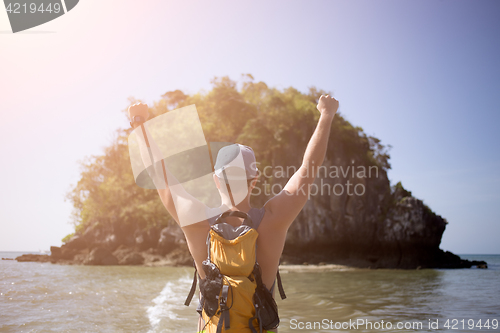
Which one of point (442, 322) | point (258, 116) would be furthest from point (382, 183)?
point (442, 322)

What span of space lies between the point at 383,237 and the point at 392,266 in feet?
6.91

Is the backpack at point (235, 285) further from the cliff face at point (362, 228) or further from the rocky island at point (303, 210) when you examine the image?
the cliff face at point (362, 228)

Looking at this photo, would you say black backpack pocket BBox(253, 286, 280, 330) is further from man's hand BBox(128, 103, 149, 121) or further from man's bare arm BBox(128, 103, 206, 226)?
man's hand BBox(128, 103, 149, 121)

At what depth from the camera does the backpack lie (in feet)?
4.69

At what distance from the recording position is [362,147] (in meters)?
26.6

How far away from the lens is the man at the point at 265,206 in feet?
4.95

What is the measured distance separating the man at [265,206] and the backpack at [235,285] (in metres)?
0.07

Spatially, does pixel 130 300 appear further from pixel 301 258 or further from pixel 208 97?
pixel 208 97

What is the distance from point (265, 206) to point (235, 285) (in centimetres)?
37

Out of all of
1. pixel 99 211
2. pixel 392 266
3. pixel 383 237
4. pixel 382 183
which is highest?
pixel 382 183

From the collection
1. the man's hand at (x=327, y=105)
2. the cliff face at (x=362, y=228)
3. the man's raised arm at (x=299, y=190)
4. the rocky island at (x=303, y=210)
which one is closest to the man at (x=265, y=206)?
the man's raised arm at (x=299, y=190)

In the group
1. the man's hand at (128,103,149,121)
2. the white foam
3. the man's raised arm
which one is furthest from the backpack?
the white foam

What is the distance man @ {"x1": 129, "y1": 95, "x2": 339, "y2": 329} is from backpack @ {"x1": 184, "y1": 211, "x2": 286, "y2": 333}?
0.07 meters

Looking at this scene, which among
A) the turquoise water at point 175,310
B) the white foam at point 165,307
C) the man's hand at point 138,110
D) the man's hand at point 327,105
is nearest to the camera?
the man's hand at point 138,110
